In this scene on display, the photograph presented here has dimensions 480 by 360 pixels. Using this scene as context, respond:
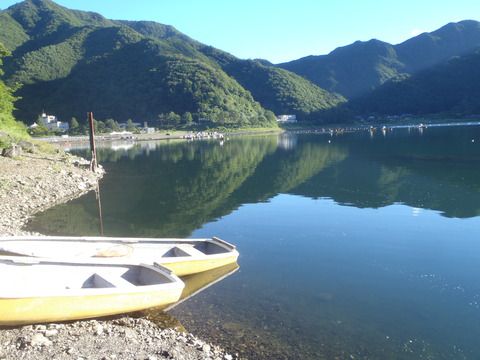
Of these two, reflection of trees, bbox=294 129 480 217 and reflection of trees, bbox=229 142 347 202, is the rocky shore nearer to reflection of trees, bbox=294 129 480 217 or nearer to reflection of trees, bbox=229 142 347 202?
reflection of trees, bbox=294 129 480 217

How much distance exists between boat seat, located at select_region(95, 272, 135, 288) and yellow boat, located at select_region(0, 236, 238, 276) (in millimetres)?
1037

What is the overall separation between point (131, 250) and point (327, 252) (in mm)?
8042

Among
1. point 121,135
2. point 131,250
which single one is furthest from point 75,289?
point 121,135

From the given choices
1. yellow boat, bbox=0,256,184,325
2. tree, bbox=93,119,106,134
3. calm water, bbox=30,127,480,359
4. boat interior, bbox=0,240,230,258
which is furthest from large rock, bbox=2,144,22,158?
tree, bbox=93,119,106,134

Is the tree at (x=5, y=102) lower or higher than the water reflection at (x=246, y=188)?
higher

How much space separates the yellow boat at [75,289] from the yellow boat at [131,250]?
1133 mm

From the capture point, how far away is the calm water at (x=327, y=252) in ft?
35.4

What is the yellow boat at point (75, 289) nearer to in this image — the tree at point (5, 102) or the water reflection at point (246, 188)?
the water reflection at point (246, 188)

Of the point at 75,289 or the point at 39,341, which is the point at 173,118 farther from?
the point at 39,341

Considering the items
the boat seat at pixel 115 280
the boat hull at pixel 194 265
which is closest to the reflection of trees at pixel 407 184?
the boat hull at pixel 194 265

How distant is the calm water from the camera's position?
1078cm

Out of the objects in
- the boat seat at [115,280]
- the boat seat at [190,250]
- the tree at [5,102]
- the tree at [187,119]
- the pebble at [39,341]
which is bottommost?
the pebble at [39,341]

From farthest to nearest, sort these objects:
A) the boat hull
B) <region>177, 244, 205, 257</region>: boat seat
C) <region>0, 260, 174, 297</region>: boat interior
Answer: <region>177, 244, 205, 257</region>: boat seat < the boat hull < <region>0, 260, 174, 297</region>: boat interior

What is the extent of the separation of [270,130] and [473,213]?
148497 mm
